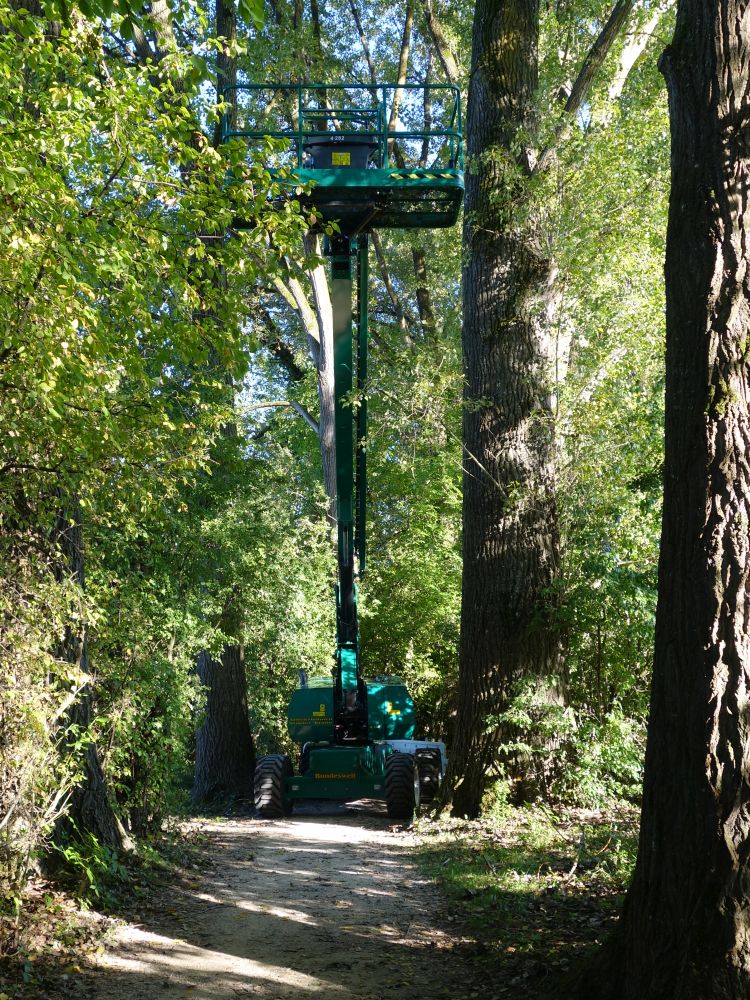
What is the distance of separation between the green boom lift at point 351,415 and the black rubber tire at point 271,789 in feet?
0.06

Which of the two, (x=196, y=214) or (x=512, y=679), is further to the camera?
(x=512, y=679)

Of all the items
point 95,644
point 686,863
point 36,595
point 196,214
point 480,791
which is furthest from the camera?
point 480,791

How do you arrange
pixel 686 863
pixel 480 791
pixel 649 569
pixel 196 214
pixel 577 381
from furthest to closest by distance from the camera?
pixel 577 381 < pixel 480 791 < pixel 649 569 < pixel 196 214 < pixel 686 863

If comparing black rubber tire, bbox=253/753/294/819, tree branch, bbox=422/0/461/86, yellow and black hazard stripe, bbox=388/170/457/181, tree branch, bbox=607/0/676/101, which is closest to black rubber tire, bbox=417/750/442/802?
black rubber tire, bbox=253/753/294/819

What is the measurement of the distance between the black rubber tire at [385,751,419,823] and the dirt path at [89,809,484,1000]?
9.71 ft

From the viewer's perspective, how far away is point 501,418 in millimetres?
11859

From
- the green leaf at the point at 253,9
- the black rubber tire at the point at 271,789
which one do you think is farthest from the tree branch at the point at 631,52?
the black rubber tire at the point at 271,789

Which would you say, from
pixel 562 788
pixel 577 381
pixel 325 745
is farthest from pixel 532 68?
pixel 325 745

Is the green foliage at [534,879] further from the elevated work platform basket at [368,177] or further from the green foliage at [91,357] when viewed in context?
the elevated work platform basket at [368,177]

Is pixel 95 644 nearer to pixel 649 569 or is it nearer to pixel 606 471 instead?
pixel 649 569

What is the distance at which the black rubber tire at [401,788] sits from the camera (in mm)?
13812

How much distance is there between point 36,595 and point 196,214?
325 centimetres

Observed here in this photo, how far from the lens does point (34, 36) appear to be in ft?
22.0

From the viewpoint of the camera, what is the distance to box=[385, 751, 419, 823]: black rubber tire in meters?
13.8
